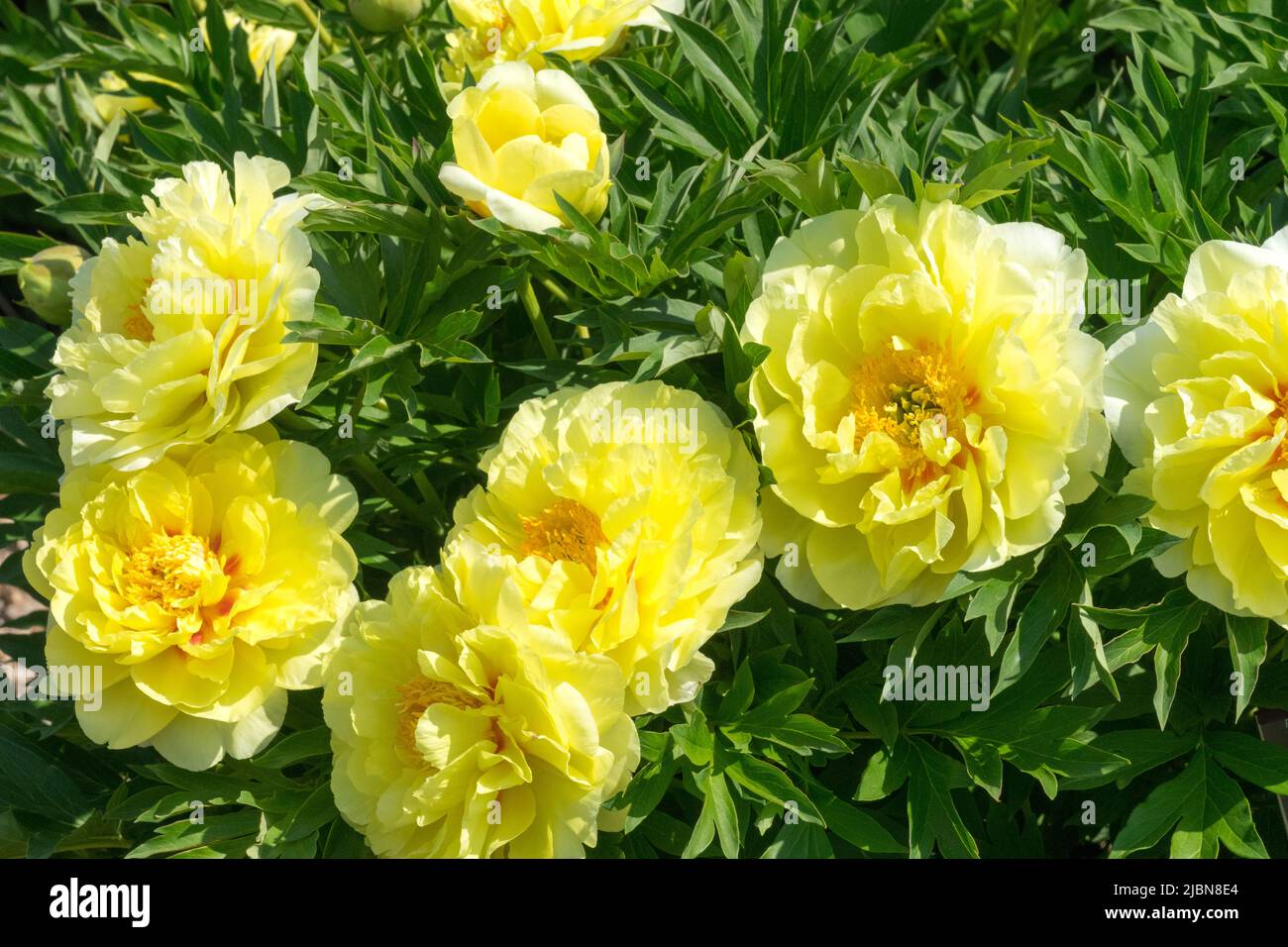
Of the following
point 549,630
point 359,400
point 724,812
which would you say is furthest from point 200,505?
point 724,812

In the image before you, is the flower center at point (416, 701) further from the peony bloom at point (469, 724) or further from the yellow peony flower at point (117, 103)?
the yellow peony flower at point (117, 103)

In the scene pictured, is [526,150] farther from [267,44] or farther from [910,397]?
[267,44]

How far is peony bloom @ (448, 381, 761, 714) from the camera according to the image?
3.60ft

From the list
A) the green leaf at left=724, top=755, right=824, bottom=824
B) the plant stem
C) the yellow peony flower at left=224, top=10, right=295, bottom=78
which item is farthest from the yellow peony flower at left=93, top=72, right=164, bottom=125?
the green leaf at left=724, top=755, right=824, bottom=824

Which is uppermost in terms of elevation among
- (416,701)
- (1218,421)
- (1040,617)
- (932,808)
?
(1218,421)

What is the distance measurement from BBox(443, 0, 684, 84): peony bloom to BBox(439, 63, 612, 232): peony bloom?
181 mm

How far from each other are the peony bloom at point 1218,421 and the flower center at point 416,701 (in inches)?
24.3

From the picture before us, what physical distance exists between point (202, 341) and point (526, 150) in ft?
1.13

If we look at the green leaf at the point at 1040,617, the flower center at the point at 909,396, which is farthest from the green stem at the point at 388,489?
the green leaf at the point at 1040,617

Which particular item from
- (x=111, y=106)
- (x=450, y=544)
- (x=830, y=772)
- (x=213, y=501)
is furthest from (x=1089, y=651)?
(x=111, y=106)

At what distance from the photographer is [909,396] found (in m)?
1.17

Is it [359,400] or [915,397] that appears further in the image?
[359,400]

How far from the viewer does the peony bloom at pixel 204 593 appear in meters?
1.22

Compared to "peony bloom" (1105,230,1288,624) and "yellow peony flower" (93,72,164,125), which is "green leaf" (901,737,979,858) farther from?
"yellow peony flower" (93,72,164,125)
